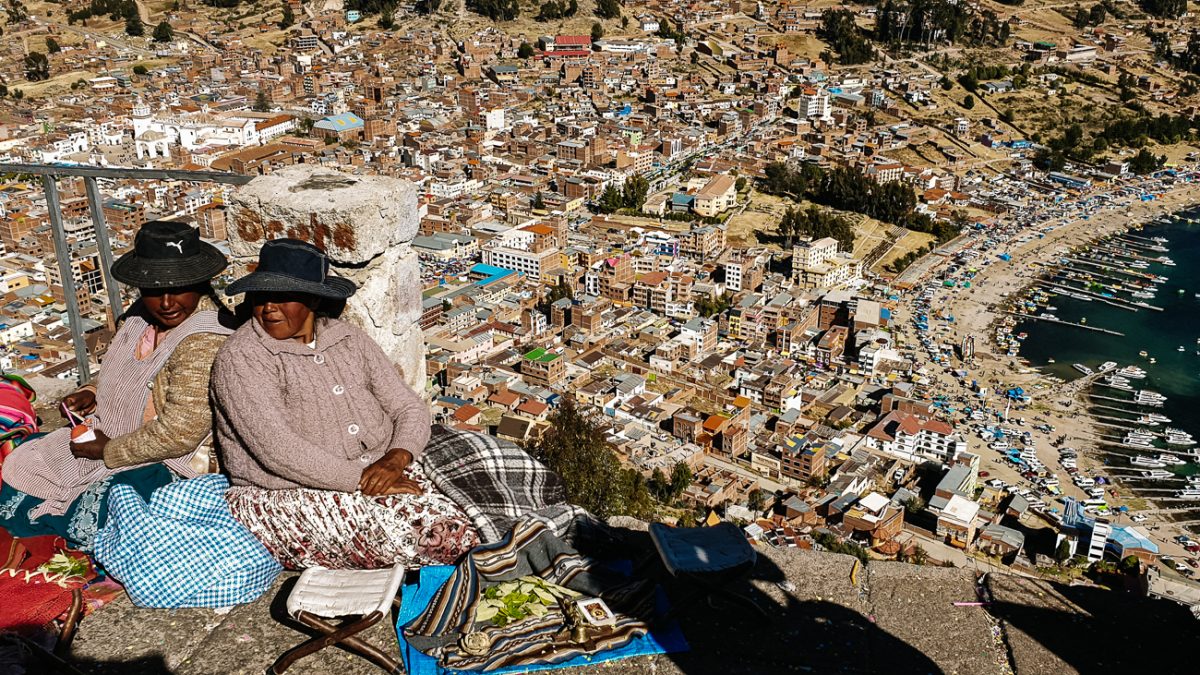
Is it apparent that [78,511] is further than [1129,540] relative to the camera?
No

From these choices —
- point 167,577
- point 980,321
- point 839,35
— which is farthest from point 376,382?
point 839,35

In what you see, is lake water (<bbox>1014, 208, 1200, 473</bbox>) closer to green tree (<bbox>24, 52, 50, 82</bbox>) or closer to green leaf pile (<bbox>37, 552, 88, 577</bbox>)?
green leaf pile (<bbox>37, 552, 88, 577</bbox>)

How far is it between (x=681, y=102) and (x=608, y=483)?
93.6ft

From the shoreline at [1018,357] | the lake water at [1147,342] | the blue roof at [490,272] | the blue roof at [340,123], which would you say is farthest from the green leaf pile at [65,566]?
the blue roof at [340,123]

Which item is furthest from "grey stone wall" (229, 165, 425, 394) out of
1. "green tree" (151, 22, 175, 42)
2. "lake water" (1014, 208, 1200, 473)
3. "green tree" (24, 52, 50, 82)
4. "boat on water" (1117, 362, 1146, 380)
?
"green tree" (151, 22, 175, 42)

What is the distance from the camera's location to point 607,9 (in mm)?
39750

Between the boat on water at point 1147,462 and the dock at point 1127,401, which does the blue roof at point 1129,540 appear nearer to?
the boat on water at point 1147,462

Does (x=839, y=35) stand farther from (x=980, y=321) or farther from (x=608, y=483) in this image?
(x=608, y=483)

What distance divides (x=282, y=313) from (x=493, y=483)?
625 mm

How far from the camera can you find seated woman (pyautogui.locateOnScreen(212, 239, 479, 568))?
6.93ft

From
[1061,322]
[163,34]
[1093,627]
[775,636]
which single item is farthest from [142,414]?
[163,34]

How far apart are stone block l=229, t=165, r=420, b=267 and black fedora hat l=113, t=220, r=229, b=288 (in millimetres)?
249

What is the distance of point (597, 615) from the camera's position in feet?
6.89

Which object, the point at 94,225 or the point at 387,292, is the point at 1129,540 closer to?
the point at 387,292
